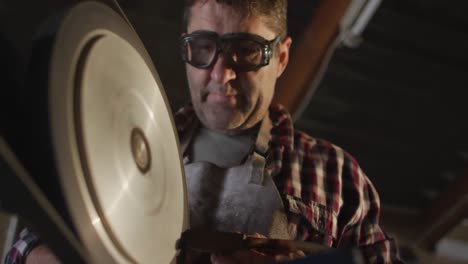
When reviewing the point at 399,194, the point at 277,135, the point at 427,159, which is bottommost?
the point at 399,194

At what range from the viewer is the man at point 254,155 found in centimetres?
99

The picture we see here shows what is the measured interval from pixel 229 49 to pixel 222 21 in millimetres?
61

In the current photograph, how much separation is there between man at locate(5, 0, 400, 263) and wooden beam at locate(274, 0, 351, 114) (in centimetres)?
51

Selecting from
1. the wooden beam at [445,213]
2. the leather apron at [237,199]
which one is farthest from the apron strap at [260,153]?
the wooden beam at [445,213]

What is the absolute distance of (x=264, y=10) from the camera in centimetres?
110

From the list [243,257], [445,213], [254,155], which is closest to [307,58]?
[254,155]

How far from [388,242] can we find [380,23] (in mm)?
1010

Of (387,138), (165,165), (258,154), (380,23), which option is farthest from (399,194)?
(165,165)

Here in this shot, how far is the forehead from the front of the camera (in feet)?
3.43

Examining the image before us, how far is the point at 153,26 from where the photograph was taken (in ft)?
5.84

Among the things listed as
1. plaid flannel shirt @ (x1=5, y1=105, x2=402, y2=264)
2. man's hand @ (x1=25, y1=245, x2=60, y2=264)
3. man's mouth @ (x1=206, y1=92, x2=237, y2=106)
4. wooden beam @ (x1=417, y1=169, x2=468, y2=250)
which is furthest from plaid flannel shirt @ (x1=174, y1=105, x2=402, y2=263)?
wooden beam @ (x1=417, y1=169, x2=468, y2=250)

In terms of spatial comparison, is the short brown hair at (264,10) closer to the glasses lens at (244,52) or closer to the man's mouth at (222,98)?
the glasses lens at (244,52)

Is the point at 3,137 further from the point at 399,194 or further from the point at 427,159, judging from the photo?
the point at 399,194

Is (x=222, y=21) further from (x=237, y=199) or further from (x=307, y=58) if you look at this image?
(x=307, y=58)
